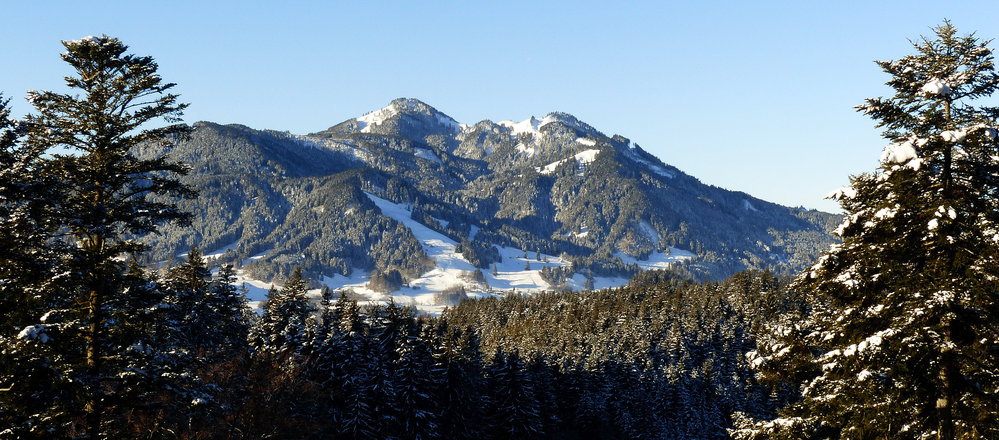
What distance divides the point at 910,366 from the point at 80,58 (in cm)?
2358

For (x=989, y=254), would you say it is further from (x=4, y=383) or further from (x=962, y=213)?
(x=4, y=383)

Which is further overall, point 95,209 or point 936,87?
point 95,209

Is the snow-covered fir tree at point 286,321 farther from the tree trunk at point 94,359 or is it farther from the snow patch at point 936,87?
the snow patch at point 936,87

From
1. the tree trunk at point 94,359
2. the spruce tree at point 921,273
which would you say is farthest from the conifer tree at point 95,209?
the spruce tree at point 921,273

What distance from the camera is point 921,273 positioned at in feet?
45.0

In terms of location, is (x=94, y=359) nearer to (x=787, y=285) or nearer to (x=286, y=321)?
(x=787, y=285)

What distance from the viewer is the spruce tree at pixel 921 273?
1310 centimetres

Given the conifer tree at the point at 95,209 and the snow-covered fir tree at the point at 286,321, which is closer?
the conifer tree at the point at 95,209

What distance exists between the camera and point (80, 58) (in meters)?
Result: 20.5

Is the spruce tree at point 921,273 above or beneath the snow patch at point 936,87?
beneath

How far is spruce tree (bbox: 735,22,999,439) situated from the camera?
43.0 ft

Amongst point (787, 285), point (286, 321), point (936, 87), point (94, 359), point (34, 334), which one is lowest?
point (286, 321)

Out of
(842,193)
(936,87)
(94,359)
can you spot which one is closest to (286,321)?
(94,359)

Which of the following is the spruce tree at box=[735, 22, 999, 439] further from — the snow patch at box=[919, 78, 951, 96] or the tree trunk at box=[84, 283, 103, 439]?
the tree trunk at box=[84, 283, 103, 439]
